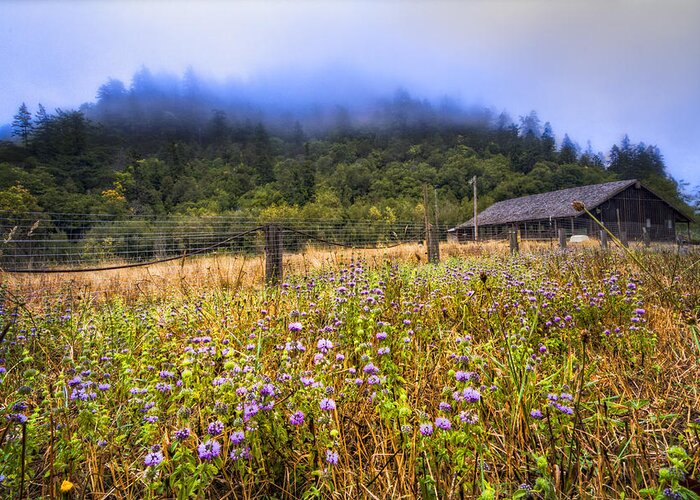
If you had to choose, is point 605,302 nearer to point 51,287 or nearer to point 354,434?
point 354,434

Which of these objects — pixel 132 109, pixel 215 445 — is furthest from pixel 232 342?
pixel 132 109

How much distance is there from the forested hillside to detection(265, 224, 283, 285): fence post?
34.7 metres

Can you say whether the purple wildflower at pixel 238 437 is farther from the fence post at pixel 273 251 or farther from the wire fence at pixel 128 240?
the fence post at pixel 273 251

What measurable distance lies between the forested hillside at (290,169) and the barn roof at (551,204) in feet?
37.9

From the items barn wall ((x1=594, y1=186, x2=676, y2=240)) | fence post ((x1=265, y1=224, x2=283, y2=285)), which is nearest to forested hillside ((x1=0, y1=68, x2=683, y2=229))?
barn wall ((x1=594, y1=186, x2=676, y2=240))

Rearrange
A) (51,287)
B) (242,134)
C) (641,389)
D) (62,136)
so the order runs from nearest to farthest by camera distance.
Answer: (641,389) → (51,287) → (62,136) → (242,134)

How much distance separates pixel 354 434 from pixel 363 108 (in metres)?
189

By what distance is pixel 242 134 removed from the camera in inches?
4104

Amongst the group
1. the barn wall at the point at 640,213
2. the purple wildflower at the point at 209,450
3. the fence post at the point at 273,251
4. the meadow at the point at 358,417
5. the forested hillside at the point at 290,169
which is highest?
the forested hillside at the point at 290,169

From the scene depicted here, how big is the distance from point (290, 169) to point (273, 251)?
65321 millimetres

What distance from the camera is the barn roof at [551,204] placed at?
31.9 m

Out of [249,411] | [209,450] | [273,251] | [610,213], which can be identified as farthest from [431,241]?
[610,213]

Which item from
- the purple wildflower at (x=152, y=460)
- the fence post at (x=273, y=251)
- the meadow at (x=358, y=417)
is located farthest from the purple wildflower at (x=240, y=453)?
the fence post at (x=273, y=251)

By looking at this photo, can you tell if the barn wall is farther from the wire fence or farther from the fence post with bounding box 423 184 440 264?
the fence post with bounding box 423 184 440 264
